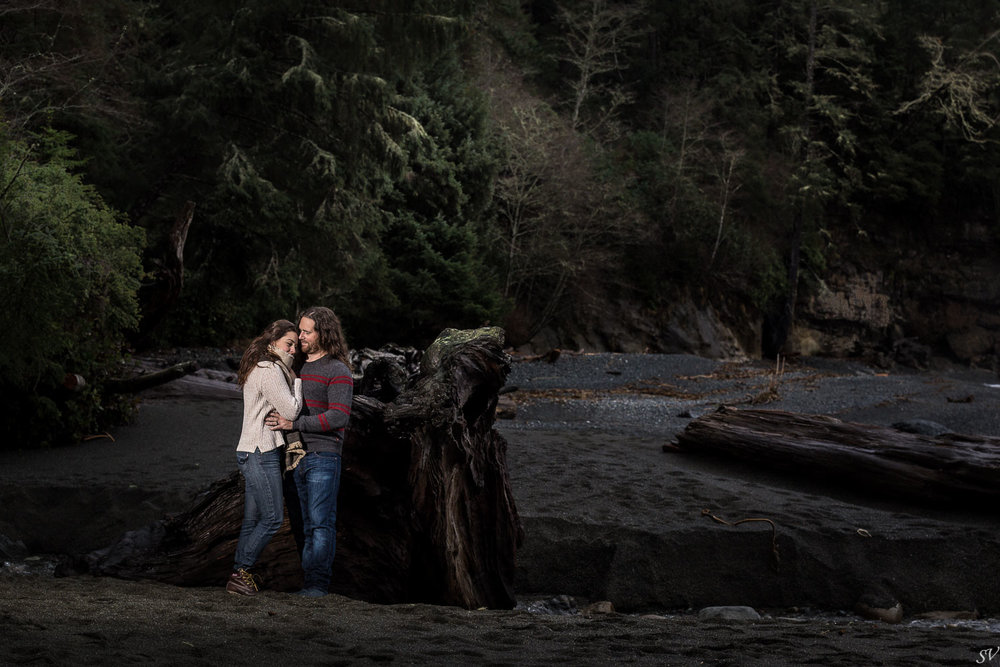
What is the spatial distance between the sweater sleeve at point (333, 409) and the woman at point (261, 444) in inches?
3.6

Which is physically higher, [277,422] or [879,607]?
[277,422]

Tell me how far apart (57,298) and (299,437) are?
16.7 ft

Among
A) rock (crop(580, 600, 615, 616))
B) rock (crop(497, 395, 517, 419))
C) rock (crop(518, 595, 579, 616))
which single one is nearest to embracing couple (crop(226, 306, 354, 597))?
rock (crop(518, 595, 579, 616))

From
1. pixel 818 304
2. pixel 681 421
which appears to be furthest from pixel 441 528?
pixel 818 304

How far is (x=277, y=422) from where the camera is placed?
5.02 metres

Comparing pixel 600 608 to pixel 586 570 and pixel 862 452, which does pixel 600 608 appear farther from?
pixel 862 452

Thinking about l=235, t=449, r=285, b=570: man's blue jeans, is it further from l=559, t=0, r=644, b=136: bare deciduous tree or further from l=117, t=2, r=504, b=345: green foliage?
l=559, t=0, r=644, b=136: bare deciduous tree

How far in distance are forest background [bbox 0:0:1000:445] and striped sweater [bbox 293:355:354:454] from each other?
4.97 metres

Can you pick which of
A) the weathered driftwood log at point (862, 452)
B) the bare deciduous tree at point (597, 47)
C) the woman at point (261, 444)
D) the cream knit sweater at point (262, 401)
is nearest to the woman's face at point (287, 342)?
the woman at point (261, 444)

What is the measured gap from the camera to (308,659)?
11.0 ft

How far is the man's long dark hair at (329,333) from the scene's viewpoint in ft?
16.8

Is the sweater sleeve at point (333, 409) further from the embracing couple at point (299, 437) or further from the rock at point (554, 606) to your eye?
the rock at point (554, 606)
